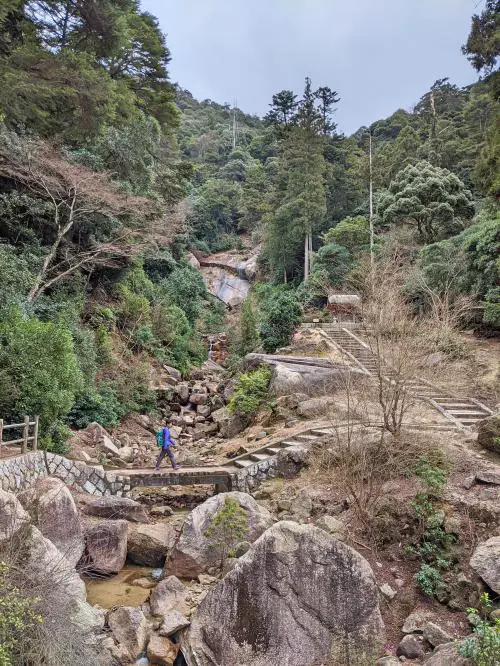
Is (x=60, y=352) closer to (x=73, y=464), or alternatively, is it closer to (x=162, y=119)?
(x=73, y=464)

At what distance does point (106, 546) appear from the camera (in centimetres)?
846

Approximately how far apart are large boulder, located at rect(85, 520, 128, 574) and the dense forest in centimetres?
346

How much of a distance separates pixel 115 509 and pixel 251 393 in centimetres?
707

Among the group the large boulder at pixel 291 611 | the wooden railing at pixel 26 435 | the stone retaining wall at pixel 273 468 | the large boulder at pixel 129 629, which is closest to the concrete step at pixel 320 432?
the stone retaining wall at pixel 273 468

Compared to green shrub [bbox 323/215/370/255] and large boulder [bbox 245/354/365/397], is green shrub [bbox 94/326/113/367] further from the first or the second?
green shrub [bbox 323/215/370/255]

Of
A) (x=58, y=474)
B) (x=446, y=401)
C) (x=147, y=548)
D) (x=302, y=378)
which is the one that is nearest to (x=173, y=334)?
(x=302, y=378)

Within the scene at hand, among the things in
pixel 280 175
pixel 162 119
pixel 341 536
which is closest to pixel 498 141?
pixel 341 536

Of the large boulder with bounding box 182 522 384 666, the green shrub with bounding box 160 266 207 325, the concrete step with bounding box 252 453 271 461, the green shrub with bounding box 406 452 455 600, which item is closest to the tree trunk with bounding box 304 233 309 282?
the green shrub with bounding box 160 266 207 325

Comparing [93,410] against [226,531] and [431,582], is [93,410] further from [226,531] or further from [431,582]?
[431,582]

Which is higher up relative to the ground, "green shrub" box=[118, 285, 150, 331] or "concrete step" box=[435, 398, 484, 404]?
"green shrub" box=[118, 285, 150, 331]

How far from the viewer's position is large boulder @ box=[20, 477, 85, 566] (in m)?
7.61

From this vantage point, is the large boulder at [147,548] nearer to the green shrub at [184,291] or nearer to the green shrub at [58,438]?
the green shrub at [58,438]

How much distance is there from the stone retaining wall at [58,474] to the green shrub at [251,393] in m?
5.44

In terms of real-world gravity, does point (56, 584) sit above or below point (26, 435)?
below
